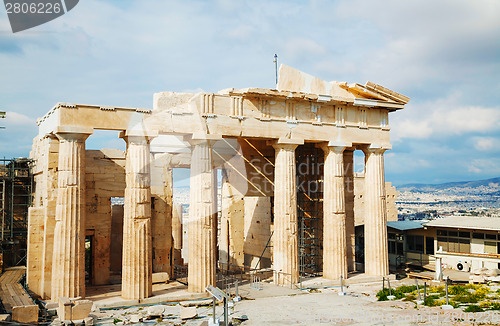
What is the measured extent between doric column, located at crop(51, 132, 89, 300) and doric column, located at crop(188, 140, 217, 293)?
4440 mm

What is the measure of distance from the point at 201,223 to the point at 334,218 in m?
7.16

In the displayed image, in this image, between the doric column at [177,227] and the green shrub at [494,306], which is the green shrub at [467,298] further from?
the doric column at [177,227]

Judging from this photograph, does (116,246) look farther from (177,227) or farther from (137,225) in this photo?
(137,225)

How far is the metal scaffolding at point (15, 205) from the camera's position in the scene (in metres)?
25.5

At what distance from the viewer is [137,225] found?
19219 mm

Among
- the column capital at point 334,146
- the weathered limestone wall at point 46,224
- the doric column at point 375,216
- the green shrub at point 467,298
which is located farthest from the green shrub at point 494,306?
the weathered limestone wall at point 46,224

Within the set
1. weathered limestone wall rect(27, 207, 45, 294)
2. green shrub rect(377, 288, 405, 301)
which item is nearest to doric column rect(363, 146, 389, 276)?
green shrub rect(377, 288, 405, 301)

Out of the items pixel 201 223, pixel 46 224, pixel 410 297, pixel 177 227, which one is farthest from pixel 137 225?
pixel 410 297

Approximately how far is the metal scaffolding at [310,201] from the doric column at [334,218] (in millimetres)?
2474

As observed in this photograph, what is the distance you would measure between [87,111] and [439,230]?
809 inches

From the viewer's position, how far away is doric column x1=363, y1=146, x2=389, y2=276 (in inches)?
971

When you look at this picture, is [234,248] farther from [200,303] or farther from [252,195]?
[200,303]

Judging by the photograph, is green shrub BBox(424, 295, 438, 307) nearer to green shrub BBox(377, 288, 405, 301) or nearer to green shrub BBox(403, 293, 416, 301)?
green shrub BBox(403, 293, 416, 301)

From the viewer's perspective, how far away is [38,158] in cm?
2339
